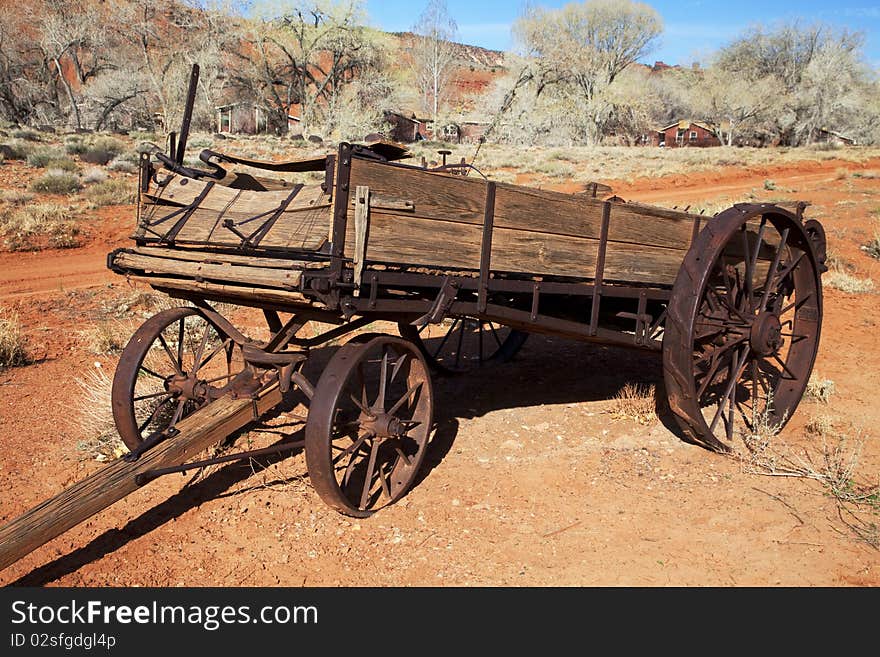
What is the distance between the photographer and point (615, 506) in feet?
12.0

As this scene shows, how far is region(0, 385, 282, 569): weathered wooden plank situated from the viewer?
95.3 inches

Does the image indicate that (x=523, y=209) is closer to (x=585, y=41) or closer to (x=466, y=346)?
(x=466, y=346)

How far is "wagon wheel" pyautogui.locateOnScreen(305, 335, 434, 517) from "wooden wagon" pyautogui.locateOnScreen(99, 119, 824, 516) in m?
0.01

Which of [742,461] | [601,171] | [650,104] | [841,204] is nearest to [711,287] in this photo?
[742,461]

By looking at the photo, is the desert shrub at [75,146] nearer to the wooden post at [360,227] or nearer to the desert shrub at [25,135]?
the desert shrub at [25,135]

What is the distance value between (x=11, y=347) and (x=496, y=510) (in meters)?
4.52

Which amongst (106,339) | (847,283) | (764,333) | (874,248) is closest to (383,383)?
(764,333)

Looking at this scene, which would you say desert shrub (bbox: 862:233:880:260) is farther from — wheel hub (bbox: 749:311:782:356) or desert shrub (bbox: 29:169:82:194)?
desert shrub (bbox: 29:169:82:194)

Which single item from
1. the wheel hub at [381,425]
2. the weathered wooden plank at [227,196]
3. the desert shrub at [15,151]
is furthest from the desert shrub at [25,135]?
the wheel hub at [381,425]

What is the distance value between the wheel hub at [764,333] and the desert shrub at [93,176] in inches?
632

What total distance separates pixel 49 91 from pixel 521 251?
45.4 metres

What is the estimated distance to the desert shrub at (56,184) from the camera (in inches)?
570

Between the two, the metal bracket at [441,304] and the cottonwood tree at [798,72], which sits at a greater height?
the cottonwood tree at [798,72]

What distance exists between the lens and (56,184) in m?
14.7
